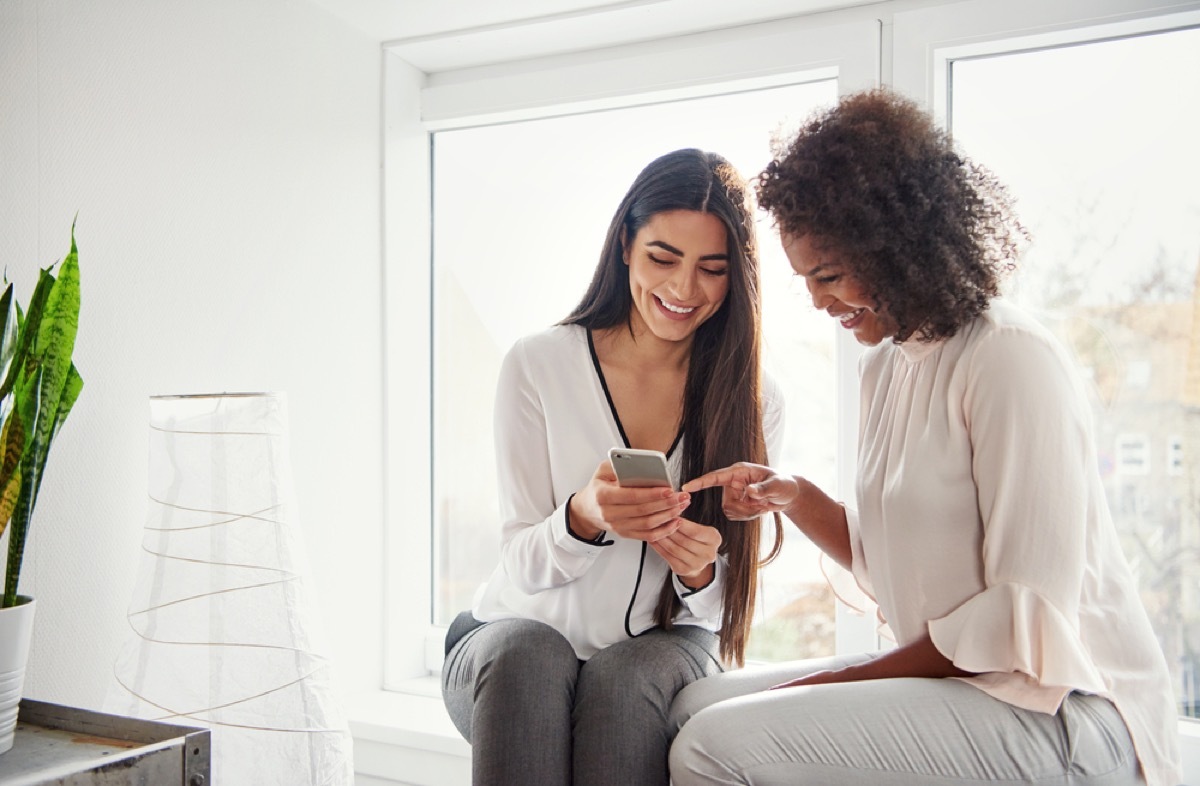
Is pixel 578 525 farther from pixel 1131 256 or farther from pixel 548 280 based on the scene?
pixel 1131 256

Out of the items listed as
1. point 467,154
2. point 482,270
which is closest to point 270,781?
point 482,270

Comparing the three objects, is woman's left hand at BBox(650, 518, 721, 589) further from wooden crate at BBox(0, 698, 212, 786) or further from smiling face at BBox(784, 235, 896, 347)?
wooden crate at BBox(0, 698, 212, 786)

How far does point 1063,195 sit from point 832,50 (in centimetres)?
57

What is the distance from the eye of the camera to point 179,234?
1932 mm

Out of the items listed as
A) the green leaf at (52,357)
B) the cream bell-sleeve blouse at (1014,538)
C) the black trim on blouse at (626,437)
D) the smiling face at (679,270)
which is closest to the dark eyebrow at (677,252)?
the smiling face at (679,270)

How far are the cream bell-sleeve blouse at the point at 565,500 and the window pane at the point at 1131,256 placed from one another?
712mm

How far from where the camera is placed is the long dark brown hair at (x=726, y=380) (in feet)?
5.50

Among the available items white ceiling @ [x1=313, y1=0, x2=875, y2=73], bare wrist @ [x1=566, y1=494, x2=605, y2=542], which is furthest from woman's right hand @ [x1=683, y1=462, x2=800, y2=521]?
white ceiling @ [x1=313, y1=0, x2=875, y2=73]

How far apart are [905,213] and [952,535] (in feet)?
1.35

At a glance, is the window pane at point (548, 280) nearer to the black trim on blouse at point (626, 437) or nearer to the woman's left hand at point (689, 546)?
the black trim on blouse at point (626, 437)

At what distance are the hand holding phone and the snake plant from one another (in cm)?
78

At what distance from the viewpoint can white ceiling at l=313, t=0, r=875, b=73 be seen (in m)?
2.21

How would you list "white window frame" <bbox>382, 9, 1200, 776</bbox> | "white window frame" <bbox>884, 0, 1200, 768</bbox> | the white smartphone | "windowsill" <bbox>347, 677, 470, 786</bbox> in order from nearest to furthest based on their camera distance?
1. the white smartphone
2. "white window frame" <bbox>884, 0, 1200, 768</bbox>
3. "white window frame" <bbox>382, 9, 1200, 776</bbox>
4. "windowsill" <bbox>347, 677, 470, 786</bbox>

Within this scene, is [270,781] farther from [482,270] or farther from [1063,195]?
[1063,195]
